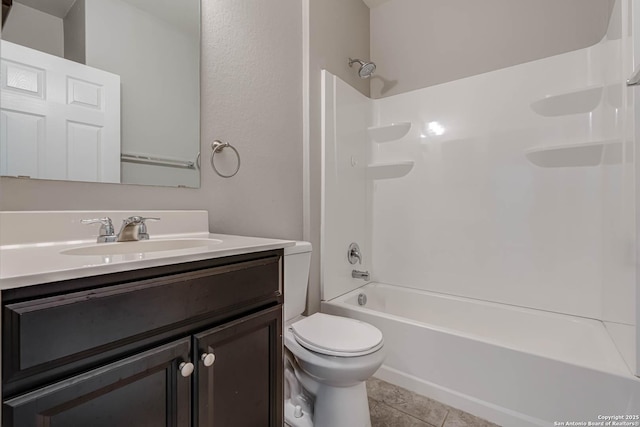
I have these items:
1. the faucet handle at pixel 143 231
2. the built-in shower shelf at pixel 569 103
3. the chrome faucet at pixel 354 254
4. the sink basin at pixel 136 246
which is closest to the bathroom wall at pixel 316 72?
the chrome faucet at pixel 354 254

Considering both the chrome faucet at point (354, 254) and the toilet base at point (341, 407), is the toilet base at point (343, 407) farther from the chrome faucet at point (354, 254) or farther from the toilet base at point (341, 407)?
the chrome faucet at point (354, 254)

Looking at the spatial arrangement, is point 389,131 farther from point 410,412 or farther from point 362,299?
point 410,412

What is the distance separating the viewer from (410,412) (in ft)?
4.78

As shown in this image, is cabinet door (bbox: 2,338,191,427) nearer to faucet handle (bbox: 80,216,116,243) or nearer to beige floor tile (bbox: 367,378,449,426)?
faucet handle (bbox: 80,216,116,243)

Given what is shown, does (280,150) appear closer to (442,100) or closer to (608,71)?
(442,100)

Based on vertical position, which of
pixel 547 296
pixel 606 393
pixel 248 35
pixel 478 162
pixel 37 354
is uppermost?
pixel 248 35

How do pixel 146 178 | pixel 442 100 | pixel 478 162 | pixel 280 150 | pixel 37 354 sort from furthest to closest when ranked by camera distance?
pixel 442 100
pixel 478 162
pixel 280 150
pixel 146 178
pixel 37 354

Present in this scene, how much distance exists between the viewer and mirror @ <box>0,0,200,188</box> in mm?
870

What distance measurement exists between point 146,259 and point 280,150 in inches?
46.1

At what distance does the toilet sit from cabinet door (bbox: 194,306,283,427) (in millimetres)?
Result: 273

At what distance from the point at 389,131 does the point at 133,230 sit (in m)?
1.96

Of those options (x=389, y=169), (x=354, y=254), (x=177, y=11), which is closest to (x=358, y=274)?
(x=354, y=254)

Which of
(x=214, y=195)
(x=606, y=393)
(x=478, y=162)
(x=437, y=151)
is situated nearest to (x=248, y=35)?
(x=214, y=195)

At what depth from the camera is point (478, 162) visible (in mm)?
2018
